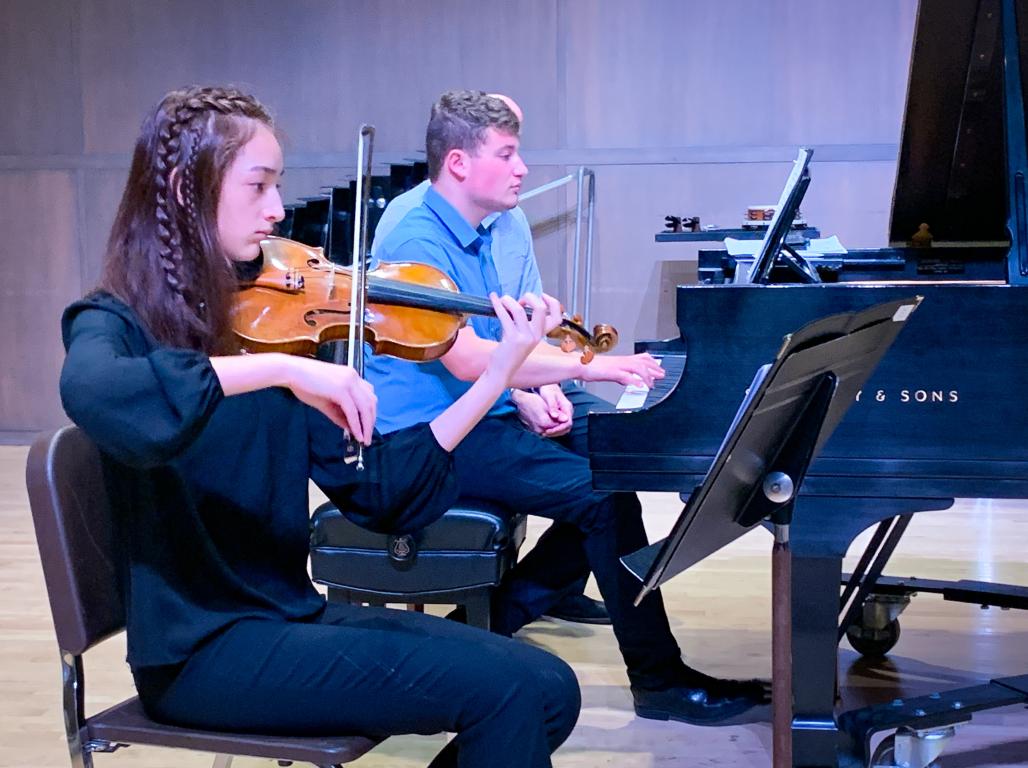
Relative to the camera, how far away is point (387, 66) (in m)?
6.27

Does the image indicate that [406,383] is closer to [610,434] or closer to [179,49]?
[610,434]

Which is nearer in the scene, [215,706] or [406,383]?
[215,706]

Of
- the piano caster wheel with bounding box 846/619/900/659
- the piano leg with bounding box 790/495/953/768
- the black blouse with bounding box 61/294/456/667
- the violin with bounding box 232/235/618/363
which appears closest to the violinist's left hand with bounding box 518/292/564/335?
the violin with bounding box 232/235/618/363

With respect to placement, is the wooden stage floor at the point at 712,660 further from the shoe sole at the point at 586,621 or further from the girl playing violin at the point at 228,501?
the girl playing violin at the point at 228,501

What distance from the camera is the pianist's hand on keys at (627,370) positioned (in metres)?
2.43

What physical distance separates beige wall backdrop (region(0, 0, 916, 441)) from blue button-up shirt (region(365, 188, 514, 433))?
340 cm

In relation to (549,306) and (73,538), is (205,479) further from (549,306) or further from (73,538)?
(549,306)

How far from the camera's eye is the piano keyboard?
2.26 m

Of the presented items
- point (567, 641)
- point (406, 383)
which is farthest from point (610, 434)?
point (567, 641)

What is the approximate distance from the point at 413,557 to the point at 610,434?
62cm

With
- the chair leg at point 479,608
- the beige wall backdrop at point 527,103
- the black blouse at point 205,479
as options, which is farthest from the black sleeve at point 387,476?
the beige wall backdrop at point 527,103

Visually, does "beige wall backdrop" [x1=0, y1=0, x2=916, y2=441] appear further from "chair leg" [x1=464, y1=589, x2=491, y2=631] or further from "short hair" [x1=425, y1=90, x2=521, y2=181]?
"chair leg" [x1=464, y1=589, x2=491, y2=631]

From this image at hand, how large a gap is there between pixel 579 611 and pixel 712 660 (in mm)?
464

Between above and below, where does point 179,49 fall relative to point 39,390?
above
